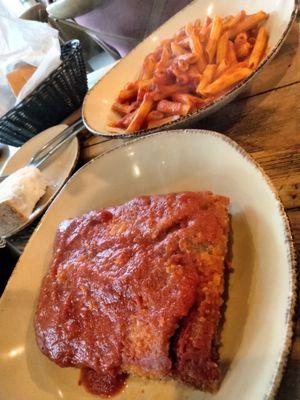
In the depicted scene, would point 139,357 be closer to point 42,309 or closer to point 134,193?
point 42,309

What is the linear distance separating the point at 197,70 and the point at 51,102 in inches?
30.5

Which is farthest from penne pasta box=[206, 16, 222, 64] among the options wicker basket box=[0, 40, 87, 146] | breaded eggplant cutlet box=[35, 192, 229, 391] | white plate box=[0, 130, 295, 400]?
wicker basket box=[0, 40, 87, 146]

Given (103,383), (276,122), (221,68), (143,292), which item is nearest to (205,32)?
(221,68)

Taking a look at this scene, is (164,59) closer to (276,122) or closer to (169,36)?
(169,36)

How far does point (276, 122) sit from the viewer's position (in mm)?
1002

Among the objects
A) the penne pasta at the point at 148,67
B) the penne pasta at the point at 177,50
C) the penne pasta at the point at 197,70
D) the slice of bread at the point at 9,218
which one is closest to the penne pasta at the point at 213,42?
the penne pasta at the point at 197,70

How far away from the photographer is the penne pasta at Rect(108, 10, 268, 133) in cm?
110

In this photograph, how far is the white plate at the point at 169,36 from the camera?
3.57ft

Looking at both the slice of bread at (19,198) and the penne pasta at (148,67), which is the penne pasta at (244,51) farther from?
the slice of bread at (19,198)

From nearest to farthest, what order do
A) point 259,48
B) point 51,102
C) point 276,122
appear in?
point 276,122 → point 259,48 → point 51,102

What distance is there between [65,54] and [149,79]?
62cm

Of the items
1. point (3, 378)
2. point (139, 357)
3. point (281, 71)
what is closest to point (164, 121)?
point (281, 71)

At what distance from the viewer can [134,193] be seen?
3.65 ft

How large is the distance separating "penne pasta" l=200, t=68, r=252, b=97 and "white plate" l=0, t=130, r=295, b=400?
0.59ft
